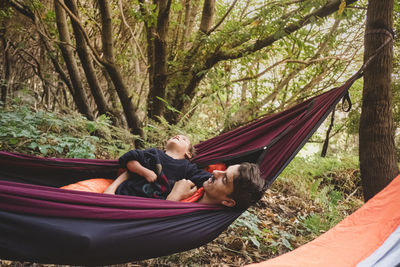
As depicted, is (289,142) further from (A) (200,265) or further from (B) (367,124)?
(A) (200,265)

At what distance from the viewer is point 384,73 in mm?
1570

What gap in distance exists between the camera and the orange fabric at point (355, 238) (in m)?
1.02

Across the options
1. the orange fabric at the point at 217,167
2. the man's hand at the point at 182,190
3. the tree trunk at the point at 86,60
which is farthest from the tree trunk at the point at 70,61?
the man's hand at the point at 182,190

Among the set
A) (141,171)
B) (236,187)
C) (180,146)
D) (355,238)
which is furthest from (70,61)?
(355,238)

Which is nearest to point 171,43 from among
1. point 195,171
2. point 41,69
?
point 41,69

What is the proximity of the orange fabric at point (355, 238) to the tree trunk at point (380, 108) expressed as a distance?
0.38 ft

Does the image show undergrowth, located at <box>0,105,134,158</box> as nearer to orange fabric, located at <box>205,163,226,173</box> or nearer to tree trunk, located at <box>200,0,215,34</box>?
orange fabric, located at <box>205,163,226,173</box>

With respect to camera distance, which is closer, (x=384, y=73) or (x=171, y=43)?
(x=384, y=73)

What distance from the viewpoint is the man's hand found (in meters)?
1.37

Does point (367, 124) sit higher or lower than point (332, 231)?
higher

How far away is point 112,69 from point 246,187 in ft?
6.89

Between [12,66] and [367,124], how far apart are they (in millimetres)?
4406

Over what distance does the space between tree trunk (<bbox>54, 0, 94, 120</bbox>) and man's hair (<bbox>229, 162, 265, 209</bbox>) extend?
8.15ft

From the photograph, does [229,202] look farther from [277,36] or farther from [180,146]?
[277,36]
